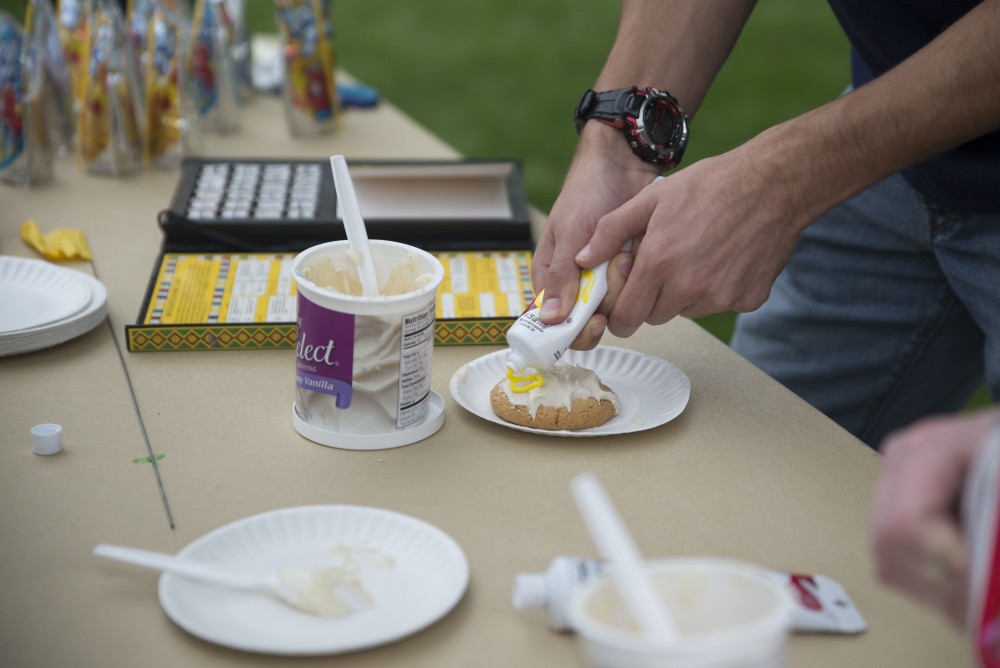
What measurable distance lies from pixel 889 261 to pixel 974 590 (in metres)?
1.13

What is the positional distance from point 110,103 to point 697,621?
64.0 inches

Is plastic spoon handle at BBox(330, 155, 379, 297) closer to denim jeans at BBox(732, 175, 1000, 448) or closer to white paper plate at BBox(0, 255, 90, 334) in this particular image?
white paper plate at BBox(0, 255, 90, 334)

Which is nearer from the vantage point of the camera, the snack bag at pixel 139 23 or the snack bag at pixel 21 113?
the snack bag at pixel 21 113

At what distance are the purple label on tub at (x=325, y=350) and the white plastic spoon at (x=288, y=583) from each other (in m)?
0.23

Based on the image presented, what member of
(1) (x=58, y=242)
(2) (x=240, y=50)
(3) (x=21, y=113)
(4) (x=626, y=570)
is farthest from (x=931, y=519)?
(2) (x=240, y=50)

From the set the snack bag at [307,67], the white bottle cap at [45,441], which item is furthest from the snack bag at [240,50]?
the white bottle cap at [45,441]

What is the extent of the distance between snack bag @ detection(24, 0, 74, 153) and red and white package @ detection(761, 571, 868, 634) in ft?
5.59

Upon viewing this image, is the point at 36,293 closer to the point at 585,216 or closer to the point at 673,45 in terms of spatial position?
the point at 585,216

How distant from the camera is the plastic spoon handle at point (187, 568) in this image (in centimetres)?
77

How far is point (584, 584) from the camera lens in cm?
73

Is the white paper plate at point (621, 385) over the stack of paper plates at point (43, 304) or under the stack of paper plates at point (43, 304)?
over

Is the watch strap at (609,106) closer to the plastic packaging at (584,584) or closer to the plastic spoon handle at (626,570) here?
the plastic packaging at (584,584)

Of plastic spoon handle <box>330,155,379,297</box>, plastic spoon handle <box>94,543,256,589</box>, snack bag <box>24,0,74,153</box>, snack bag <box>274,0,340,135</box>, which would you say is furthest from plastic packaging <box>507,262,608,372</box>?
snack bag <box>24,0,74,153</box>

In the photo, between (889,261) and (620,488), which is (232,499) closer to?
(620,488)
